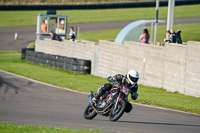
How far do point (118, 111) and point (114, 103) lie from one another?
27cm

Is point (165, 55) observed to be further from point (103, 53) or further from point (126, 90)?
point (126, 90)

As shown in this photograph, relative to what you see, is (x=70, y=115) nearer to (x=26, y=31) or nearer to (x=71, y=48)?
(x=71, y=48)

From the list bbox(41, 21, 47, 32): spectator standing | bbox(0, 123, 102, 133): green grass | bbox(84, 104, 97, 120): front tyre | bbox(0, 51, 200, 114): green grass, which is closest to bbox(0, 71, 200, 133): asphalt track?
bbox(84, 104, 97, 120): front tyre

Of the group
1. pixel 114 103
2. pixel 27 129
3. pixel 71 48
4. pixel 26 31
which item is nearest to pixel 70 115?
pixel 114 103

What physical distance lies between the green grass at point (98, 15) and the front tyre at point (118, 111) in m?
36.9

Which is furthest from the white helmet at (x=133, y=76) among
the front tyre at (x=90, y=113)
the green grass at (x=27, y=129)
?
the green grass at (x=27, y=129)

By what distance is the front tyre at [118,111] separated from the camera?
9.76 meters

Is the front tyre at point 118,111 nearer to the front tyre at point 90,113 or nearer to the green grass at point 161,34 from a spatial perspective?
the front tyre at point 90,113

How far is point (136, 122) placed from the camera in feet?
35.7

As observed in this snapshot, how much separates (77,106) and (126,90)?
3833 mm

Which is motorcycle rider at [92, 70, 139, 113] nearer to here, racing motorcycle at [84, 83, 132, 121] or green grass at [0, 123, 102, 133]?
racing motorcycle at [84, 83, 132, 121]

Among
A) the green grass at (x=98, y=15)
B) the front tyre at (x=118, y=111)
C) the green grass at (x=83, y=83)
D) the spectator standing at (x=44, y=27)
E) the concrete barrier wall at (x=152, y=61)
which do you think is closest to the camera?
the front tyre at (x=118, y=111)

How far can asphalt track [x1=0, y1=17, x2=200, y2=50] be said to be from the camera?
1441 inches

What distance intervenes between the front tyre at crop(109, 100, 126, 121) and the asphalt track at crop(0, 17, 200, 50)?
2633 cm
